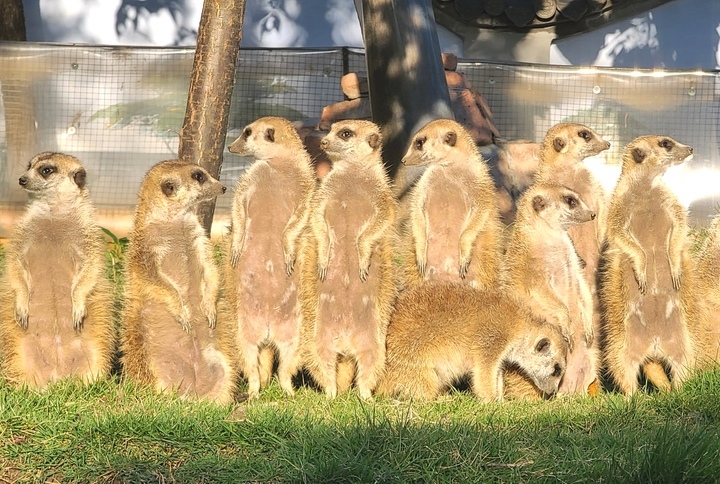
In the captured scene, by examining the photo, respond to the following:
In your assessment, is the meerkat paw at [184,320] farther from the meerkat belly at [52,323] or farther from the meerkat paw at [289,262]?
the meerkat paw at [289,262]

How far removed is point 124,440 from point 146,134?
752cm

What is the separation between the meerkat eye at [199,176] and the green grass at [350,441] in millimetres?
1548

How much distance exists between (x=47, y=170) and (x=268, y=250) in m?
1.61

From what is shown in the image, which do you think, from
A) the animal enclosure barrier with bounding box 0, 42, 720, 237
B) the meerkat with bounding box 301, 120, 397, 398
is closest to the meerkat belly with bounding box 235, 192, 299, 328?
the meerkat with bounding box 301, 120, 397, 398

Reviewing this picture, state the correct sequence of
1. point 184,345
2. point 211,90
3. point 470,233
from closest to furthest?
point 184,345, point 470,233, point 211,90

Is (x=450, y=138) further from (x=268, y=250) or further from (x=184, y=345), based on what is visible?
(x=184, y=345)

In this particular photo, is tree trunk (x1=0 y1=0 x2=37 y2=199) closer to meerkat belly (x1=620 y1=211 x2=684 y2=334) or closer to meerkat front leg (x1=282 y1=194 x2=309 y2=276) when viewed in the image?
meerkat front leg (x1=282 y1=194 x2=309 y2=276)

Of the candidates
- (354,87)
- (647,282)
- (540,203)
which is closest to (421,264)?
(540,203)

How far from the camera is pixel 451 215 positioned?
25.1 feet

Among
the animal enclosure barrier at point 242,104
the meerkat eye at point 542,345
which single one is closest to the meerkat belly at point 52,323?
A: the meerkat eye at point 542,345

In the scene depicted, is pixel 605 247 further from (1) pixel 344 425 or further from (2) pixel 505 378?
(1) pixel 344 425

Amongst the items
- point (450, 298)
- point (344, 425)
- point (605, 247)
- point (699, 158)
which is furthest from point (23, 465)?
point (699, 158)

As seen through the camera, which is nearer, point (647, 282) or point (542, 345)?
point (542, 345)

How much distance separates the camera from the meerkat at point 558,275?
284 inches
